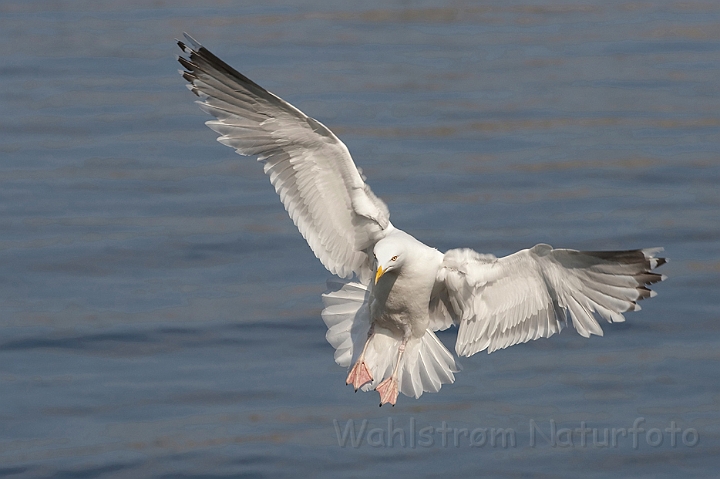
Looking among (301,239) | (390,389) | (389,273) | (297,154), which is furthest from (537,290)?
(301,239)

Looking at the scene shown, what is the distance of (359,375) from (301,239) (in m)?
3.70

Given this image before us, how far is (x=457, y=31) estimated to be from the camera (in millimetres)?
18344

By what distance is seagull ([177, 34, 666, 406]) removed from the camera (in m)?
7.89

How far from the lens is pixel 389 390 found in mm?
8641

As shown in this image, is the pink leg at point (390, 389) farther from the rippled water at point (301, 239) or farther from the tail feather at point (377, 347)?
the rippled water at point (301, 239)

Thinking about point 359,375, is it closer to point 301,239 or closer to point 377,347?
point 377,347

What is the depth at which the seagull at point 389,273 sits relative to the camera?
25.9ft

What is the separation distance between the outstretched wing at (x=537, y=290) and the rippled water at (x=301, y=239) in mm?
1129

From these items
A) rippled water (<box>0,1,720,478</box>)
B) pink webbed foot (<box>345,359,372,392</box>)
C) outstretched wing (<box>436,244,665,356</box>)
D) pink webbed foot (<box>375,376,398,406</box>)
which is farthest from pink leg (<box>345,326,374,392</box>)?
rippled water (<box>0,1,720,478</box>)

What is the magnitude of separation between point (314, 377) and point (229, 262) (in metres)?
2.26

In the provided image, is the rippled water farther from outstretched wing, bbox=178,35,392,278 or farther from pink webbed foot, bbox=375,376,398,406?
outstretched wing, bbox=178,35,392,278

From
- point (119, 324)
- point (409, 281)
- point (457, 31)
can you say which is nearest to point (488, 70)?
point (457, 31)

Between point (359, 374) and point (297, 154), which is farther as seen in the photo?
point (359, 374)

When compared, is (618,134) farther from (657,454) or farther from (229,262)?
(657,454)
